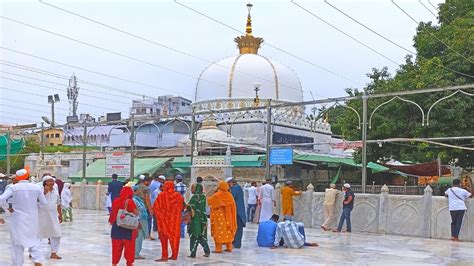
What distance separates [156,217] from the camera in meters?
9.10

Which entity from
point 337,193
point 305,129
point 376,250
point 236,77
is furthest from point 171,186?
point 236,77

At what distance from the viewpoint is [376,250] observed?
1072cm

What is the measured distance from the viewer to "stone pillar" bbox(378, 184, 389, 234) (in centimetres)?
1371

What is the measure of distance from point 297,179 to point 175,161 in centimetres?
515

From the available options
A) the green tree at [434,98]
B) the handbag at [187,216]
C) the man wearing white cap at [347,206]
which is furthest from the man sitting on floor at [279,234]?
the green tree at [434,98]

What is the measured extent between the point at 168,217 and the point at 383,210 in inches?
261

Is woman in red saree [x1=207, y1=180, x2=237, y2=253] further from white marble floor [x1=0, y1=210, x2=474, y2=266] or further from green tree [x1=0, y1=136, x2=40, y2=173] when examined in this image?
green tree [x1=0, y1=136, x2=40, y2=173]

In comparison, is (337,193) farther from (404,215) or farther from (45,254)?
(45,254)

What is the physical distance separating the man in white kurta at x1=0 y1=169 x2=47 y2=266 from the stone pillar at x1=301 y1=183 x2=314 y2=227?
29.3ft

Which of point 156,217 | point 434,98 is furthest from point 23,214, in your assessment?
point 434,98

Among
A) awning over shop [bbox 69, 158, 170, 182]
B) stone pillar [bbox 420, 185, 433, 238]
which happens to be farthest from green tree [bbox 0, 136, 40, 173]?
stone pillar [bbox 420, 185, 433, 238]

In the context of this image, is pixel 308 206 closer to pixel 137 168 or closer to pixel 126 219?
pixel 126 219

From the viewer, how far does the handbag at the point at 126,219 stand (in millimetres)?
7582

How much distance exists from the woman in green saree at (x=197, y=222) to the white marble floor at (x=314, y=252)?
0.22m
